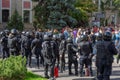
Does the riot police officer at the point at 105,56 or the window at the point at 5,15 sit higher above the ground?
the riot police officer at the point at 105,56

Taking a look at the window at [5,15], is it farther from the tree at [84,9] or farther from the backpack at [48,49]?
the backpack at [48,49]

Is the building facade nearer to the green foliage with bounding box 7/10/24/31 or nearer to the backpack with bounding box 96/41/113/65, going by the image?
the green foliage with bounding box 7/10/24/31

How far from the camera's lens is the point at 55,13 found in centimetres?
3784

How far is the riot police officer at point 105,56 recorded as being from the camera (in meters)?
13.6

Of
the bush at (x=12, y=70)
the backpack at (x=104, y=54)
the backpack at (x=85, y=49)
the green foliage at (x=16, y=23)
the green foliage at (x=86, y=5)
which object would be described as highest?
the green foliage at (x=86, y=5)

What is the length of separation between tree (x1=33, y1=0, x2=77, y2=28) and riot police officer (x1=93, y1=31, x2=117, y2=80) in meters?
23.6

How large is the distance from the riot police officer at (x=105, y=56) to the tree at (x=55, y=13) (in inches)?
930

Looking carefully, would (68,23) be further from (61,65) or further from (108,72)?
(108,72)

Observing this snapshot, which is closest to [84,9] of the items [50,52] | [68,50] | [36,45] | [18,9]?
[18,9]

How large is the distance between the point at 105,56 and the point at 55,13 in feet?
80.3

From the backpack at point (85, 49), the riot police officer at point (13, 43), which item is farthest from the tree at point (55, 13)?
the backpack at point (85, 49)

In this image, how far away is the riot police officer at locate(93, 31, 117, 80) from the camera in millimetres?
13602

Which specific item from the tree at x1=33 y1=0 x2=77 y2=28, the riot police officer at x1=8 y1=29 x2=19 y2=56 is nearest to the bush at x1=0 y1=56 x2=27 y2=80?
the riot police officer at x1=8 y1=29 x2=19 y2=56

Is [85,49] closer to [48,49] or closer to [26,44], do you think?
[48,49]
